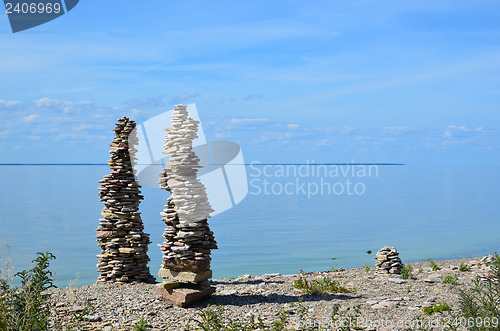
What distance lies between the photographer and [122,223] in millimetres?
16219

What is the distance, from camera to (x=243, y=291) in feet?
47.0

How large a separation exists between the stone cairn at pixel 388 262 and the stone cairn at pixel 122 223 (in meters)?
8.12

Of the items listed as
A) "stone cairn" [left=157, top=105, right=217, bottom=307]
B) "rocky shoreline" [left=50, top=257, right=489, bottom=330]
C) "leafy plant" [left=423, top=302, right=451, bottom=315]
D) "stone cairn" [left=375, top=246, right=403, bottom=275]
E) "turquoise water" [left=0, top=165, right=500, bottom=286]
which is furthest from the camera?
"turquoise water" [left=0, top=165, right=500, bottom=286]

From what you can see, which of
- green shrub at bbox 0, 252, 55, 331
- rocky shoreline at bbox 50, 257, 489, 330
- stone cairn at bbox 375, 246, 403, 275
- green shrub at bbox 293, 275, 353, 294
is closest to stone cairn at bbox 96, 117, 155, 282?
rocky shoreline at bbox 50, 257, 489, 330

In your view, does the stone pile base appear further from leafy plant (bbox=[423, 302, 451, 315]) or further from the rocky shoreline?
leafy plant (bbox=[423, 302, 451, 315])

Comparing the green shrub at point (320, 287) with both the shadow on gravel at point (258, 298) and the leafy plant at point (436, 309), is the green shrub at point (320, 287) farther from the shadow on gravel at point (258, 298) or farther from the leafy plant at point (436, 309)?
the leafy plant at point (436, 309)

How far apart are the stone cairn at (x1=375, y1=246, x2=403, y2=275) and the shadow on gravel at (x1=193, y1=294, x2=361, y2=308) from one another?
404 centimetres

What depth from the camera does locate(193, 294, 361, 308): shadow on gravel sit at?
12852 mm

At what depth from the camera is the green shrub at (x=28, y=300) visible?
8.85 m

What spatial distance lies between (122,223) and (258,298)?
5.60 m

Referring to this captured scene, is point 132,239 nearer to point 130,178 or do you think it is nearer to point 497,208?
point 130,178

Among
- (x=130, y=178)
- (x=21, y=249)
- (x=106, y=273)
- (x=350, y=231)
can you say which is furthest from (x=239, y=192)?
(x=350, y=231)

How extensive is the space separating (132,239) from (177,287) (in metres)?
3.92

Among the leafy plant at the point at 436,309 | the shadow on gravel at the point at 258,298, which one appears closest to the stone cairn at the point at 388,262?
the shadow on gravel at the point at 258,298
